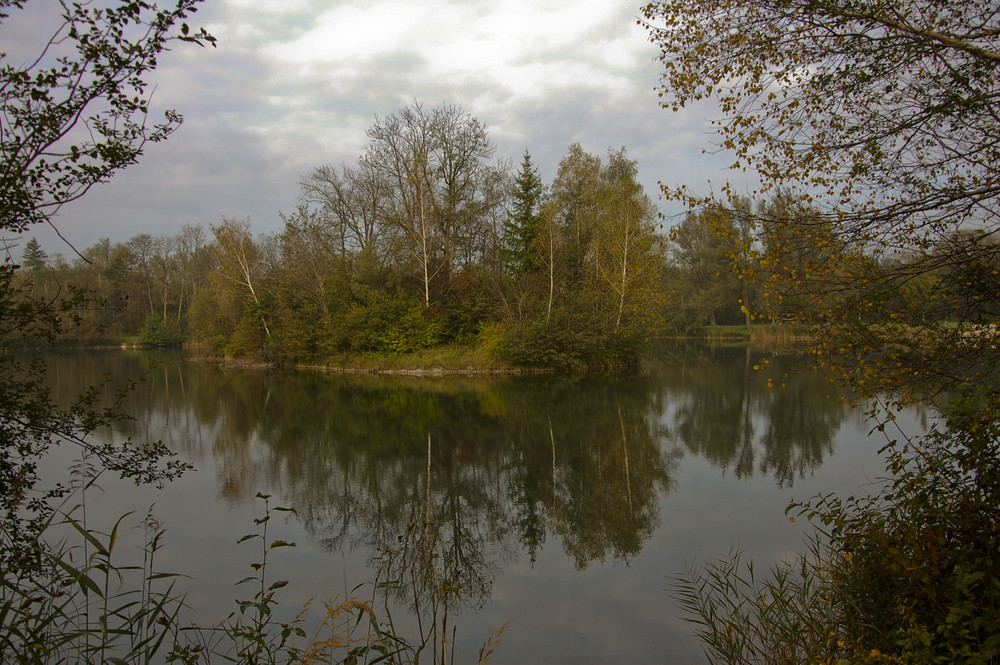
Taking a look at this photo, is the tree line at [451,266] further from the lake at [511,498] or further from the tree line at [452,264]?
the lake at [511,498]

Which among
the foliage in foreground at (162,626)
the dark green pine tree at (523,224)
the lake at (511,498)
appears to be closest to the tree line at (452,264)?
the dark green pine tree at (523,224)

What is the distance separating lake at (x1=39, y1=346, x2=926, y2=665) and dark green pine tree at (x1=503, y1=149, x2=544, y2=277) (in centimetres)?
1021

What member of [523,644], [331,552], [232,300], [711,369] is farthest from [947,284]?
[232,300]

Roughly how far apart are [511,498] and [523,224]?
20.3 m

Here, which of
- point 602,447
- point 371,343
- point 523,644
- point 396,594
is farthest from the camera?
point 371,343

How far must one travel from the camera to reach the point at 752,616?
534 cm

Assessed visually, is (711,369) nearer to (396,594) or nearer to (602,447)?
(602,447)

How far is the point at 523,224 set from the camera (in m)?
28.3

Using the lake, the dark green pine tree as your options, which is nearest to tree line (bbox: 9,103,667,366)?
the dark green pine tree

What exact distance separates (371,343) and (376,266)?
3628 millimetres

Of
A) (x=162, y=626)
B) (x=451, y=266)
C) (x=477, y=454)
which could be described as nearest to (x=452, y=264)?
(x=451, y=266)

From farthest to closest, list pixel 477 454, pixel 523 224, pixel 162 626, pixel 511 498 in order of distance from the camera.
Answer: pixel 523 224, pixel 477 454, pixel 511 498, pixel 162 626

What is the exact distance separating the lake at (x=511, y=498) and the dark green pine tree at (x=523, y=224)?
10.2 metres

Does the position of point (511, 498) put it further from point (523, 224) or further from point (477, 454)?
point (523, 224)
